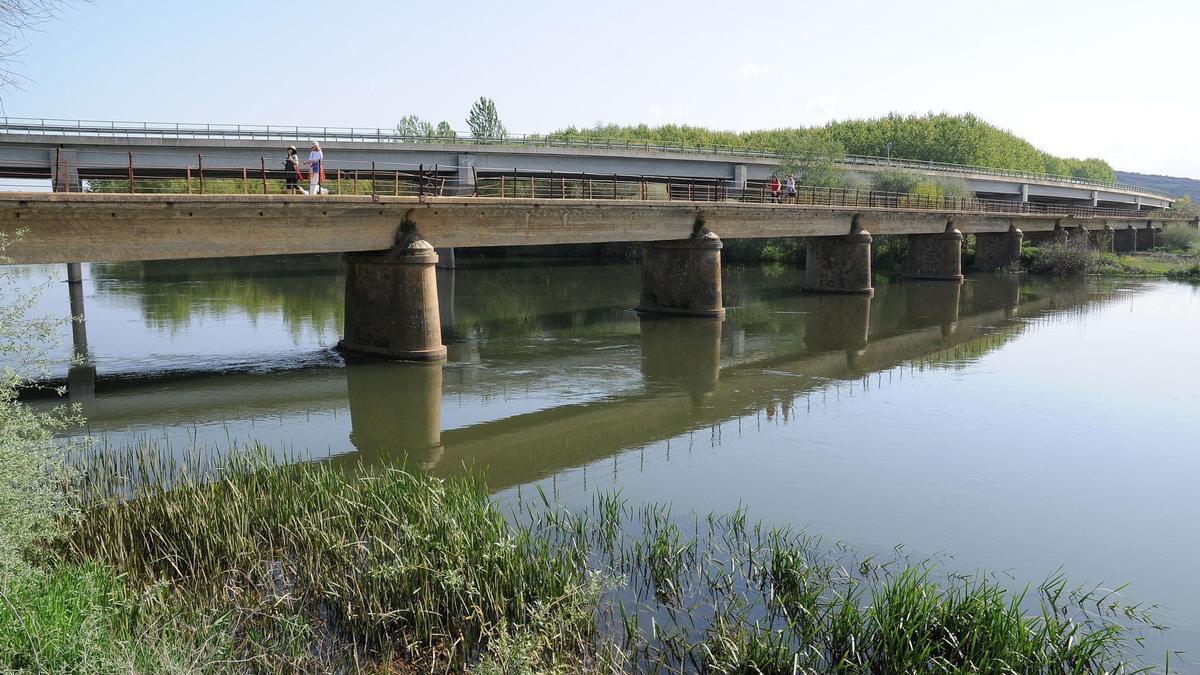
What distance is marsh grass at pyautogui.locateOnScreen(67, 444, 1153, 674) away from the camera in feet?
24.6

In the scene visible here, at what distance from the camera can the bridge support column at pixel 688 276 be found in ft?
111

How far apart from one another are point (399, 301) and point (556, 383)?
201 inches

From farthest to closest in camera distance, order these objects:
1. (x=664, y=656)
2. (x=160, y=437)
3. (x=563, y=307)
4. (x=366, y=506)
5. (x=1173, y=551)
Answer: (x=563, y=307)
(x=160, y=437)
(x=1173, y=551)
(x=366, y=506)
(x=664, y=656)

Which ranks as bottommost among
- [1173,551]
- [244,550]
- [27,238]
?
[1173,551]

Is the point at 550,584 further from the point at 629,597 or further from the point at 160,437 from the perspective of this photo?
the point at 160,437

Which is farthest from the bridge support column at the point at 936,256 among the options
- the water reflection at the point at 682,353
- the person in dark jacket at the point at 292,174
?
the person in dark jacket at the point at 292,174

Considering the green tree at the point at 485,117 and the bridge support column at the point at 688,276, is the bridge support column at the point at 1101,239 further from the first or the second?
the green tree at the point at 485,117

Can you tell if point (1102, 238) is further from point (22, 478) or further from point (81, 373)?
point (22, 478)

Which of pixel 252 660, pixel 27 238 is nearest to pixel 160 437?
pixel 27 238

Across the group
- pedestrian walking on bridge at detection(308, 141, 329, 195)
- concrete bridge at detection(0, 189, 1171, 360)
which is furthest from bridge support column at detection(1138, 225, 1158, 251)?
pedestrian walking on bridge at detection(308, 141, 329, 195)

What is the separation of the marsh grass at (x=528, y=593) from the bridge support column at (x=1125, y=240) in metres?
79.2

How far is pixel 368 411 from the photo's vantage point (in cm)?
1873

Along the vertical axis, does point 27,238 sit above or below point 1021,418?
above

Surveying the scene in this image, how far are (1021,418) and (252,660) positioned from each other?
16251 millimetres
